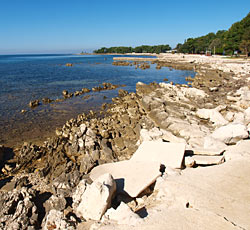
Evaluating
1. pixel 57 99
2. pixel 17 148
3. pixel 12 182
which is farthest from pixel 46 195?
pixel 57 99

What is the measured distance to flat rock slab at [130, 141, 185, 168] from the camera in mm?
7088

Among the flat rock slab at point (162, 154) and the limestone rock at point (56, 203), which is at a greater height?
the flat rock slab at point (162, 154)

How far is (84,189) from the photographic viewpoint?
5801 mm

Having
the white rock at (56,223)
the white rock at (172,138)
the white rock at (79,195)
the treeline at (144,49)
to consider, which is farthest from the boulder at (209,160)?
the treeline at (144,49)

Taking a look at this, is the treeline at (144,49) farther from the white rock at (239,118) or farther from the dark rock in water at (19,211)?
the dark rock in water at (19,211)

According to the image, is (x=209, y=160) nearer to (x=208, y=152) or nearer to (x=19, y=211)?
(x=208, y=152)

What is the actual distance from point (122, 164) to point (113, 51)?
191 m

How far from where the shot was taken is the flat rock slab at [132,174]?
238 inches

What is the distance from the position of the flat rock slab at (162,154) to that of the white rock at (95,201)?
2.49 meters

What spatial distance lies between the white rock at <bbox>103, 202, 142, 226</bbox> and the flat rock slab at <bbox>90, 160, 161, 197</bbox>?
1.14m

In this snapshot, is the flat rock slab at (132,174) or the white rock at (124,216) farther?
the flat rock slab at (132,174)

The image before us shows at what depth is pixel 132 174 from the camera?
662cm

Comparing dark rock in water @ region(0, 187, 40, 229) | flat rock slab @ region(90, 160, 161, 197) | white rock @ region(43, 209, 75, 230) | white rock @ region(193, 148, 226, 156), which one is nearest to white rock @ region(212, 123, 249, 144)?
white rock @ region(193, 148, 226, 156)

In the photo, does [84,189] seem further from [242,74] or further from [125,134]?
[242,74]
